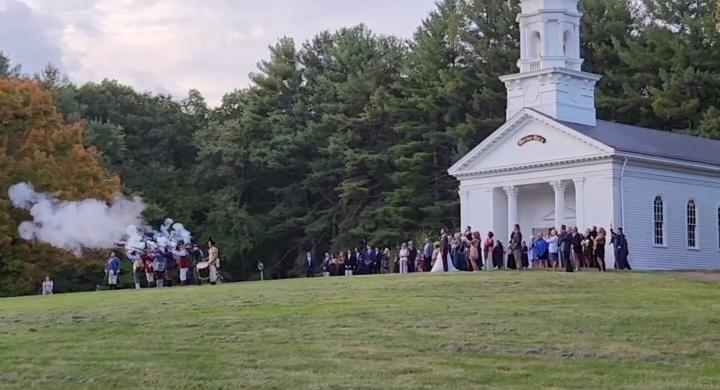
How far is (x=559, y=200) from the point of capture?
48.3 meters

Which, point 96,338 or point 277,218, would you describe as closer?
point 96,338

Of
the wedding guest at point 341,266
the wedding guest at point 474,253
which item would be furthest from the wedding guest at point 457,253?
the wedding guest at point 341,266

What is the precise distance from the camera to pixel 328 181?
246 feet

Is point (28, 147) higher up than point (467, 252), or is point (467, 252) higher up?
point (28, 147)

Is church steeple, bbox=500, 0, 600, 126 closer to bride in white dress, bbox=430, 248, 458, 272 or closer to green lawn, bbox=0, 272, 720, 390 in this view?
bride in white dress, bbox=430, 248, 458, 272

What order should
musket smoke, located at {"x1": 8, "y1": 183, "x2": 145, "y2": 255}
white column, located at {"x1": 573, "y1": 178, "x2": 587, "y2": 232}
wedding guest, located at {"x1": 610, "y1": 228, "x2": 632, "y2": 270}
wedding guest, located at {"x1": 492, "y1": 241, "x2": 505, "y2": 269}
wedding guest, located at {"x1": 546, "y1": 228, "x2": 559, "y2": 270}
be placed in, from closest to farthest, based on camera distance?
wedding guest, located at {"x1": 546, "y1": 228, "x2": 559, "y2": 270} → wedding guest, located at {"x1": 610, "y1": 228, "x2": 632, "y2": 270} → wedding guest, located at {"x1": 492, "y1": 241, "x2": 505, "y2": 269} → musket smoke, located at {"x1": 8, "y1": 183, "x2": 145, "y2": 255} → white column, located at {"x1": 573, "y1": 178, "x2": 587, "y2": 232}

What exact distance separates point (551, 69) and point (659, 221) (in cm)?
836

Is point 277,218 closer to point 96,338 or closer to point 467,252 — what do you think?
point 467,252

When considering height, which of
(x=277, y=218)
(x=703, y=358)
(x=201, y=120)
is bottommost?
(x=703, y=358)

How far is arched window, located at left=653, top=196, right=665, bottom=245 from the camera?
1901 inches

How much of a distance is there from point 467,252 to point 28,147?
21.5 metres

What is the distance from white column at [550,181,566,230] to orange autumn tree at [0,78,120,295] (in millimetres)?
20195

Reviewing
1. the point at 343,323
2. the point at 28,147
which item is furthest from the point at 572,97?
the point at 343,323

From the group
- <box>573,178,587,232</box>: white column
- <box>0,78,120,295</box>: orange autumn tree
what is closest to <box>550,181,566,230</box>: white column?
<box>573,178,587,232</box>: white column
